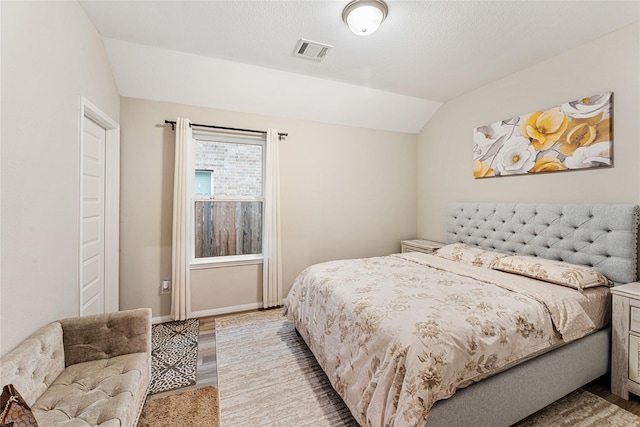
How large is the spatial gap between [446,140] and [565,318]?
2700 millimetres

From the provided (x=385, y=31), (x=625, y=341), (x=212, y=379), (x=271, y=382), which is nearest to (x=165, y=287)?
(x=212, y=379)

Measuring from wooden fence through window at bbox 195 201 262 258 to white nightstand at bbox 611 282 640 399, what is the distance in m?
3.41

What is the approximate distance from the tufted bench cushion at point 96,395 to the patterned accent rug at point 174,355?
1.39 feet

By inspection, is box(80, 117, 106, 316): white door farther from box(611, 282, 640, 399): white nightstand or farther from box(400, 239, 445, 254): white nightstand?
box(611, 282, 640, 399): white nightstand

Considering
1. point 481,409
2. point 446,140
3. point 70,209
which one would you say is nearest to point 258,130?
point 70,209

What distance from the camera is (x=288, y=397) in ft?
6.08

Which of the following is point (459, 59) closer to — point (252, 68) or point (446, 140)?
point (446, 140)

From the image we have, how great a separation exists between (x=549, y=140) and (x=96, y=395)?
3.92 m

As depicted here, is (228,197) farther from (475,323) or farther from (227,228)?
(475,323)

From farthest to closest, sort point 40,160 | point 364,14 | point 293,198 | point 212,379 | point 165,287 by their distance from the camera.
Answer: point 293,198 → point 165,287 → point 212,379 → point 364,14 → point 40,160

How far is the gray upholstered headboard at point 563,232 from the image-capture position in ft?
6.77

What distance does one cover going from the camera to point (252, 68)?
2.89m

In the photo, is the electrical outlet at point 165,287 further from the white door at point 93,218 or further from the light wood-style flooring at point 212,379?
the light wood-style flooring at point 212,379

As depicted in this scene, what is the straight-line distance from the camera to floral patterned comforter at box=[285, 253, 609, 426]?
125cm
